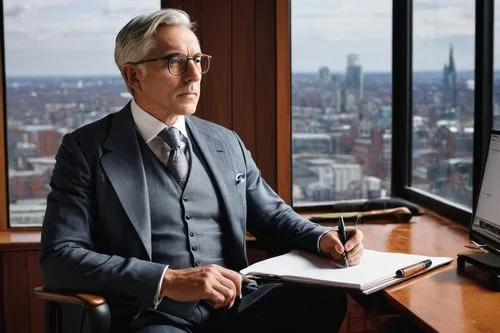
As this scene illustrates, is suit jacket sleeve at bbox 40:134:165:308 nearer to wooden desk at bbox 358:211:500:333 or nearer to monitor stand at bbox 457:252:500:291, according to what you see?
wooden desk at bbox 358:211:500:333

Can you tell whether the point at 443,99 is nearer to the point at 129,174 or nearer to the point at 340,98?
the point at 340,98

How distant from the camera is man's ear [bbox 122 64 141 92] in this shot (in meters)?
2.49

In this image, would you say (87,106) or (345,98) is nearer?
(87,106)

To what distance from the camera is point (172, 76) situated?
2.43 metres

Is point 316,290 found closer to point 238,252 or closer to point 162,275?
point 238,252

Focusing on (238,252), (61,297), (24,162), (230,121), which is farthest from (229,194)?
(24,162)

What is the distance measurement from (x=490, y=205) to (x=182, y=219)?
0.95m

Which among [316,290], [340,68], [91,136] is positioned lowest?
[316,290]

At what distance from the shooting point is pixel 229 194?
2.52m

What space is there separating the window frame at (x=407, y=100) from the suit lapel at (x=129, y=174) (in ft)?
3.93

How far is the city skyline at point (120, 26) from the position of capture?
3336mm

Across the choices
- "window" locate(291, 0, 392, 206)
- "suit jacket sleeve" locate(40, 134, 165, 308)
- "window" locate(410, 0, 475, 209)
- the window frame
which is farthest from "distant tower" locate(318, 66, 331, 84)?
"suit jacket sleeve" locate(40, 134, 165, 308)

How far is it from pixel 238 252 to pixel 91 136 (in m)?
0.60

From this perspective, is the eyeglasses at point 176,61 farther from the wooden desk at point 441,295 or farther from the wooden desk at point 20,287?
the wooden desk at point 20,287
